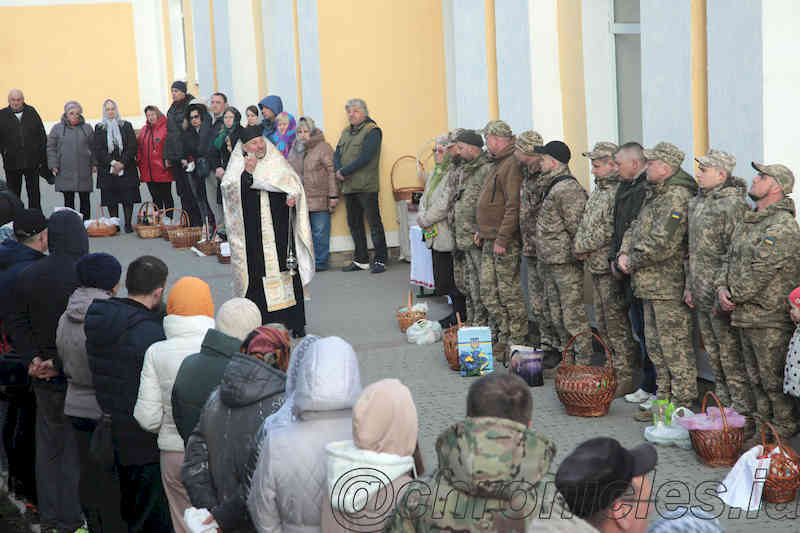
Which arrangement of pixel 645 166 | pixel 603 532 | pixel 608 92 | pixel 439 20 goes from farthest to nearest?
pixel 439 20
pixel 608 92
pixel 645 166
pixel 603 532

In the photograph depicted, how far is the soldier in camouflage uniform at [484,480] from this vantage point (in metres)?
3.31

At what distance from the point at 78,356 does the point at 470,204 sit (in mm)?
4693

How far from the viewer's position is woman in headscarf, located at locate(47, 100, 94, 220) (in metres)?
17.0

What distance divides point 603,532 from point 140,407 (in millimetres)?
2601

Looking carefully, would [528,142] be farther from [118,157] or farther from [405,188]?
[118,157]

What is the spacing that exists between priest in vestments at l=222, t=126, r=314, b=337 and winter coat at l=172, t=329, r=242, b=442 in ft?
17.8

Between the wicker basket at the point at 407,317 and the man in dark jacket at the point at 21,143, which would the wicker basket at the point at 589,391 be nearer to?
the wicker basket at the point at 407,317

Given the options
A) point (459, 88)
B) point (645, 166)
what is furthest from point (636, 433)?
point (459, 88)

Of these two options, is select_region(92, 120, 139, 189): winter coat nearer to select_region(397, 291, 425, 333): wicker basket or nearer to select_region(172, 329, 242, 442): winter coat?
select_region(397, 291, 425, 333): wicker basket

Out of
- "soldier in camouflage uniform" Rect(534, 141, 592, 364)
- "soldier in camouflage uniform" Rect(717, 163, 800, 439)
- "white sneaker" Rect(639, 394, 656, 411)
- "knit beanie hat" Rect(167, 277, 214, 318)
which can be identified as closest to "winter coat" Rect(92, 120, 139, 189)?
"soldier in camouflage uniform" Rect(534, 141, 592, 364)

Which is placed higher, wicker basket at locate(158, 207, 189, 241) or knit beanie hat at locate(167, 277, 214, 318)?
knit beanie hat at locate(167, 277, 214, 318)

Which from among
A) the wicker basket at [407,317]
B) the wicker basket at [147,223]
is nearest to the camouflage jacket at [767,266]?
the wicker basket at [407,317]

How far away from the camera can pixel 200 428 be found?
4.59 m

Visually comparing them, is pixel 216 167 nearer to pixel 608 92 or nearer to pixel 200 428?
pixel 608 92
